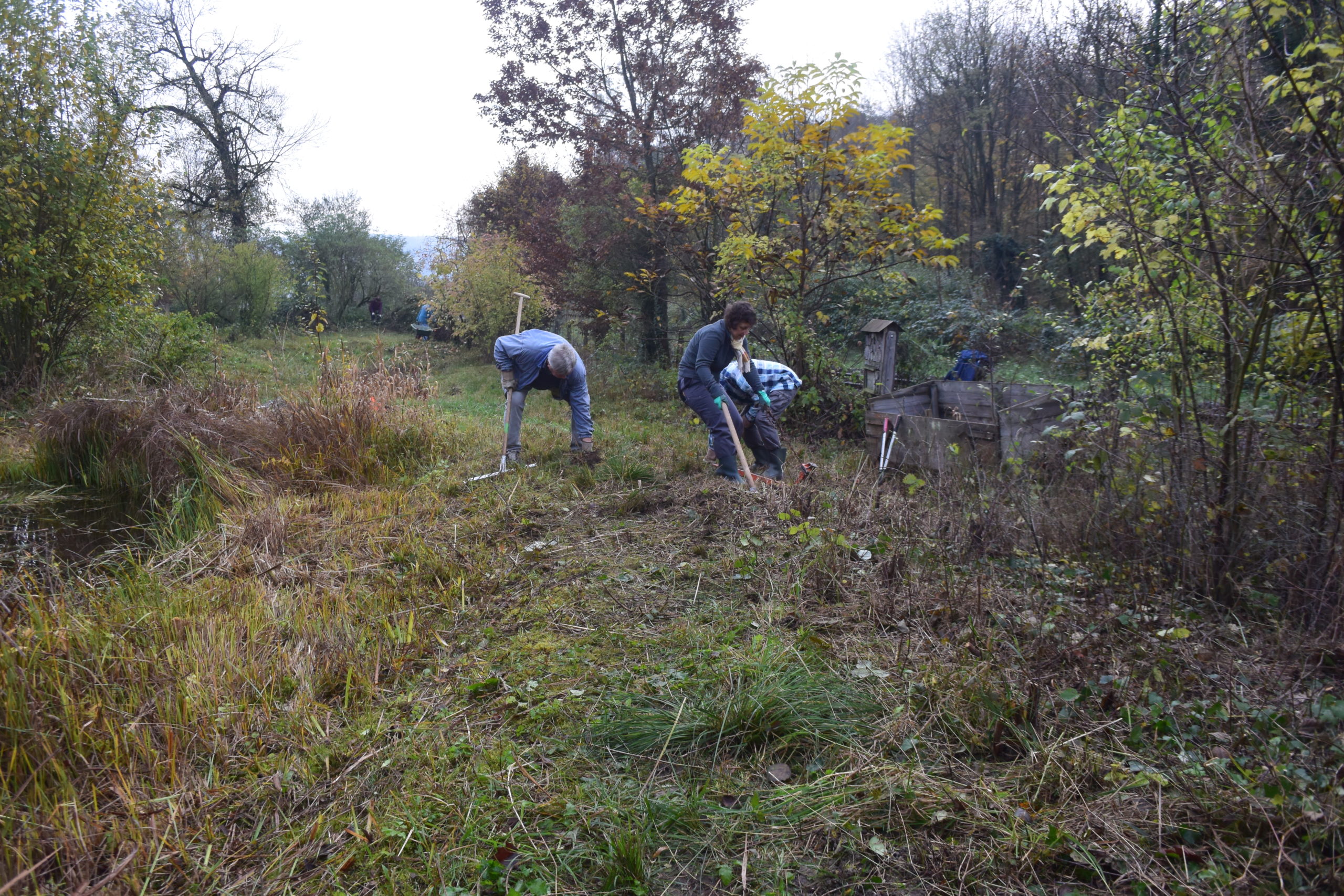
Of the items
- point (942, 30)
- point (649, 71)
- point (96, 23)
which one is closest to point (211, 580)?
point (96, 23)

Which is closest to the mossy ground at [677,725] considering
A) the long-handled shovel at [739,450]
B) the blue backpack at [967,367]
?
the long-handled shovel at [739,450]

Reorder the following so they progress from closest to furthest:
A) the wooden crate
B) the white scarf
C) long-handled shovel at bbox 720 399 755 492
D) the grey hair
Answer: long-handled shovel at bbox 720 399 755 492
the white scarf
the wooden crate
the grey hair

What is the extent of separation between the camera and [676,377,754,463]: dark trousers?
6.35m

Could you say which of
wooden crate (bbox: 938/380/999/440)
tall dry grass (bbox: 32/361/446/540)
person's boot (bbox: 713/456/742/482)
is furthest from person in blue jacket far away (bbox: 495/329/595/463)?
wooden crate (bbox: 938/380/999/440)

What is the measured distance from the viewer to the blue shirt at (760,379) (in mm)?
6758

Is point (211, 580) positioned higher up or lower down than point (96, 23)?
lower down

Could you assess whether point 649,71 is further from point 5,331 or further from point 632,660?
point 632,660

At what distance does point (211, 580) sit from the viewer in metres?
4.11

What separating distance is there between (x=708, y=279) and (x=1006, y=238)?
40.9ft

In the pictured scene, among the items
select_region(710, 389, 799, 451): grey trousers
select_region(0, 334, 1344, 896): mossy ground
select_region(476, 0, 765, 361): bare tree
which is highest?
select_region(476, 0, 765, 361): bare tree

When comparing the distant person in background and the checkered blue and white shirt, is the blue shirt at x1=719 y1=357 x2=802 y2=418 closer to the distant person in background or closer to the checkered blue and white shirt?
the checkered blue and white shirt

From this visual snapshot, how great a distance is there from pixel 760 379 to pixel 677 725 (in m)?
4.75

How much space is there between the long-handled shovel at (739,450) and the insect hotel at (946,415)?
121 cm

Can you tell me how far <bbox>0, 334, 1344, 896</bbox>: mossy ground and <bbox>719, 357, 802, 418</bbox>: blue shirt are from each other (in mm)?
2566
